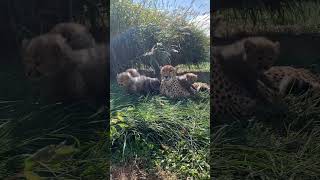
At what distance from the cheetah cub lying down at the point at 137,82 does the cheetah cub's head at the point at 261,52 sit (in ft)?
3.46

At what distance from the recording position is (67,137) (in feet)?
16.5

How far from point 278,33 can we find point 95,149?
230cm

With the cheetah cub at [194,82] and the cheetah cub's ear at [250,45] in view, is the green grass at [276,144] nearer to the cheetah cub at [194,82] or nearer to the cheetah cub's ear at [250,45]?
the cheetah cub at [194,82]

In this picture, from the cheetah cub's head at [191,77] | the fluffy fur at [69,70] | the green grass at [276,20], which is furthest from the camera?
the cheetah cub's head at [191,77]

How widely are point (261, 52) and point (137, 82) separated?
139 centimetres

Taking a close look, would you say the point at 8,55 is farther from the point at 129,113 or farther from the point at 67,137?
the point at 129,113

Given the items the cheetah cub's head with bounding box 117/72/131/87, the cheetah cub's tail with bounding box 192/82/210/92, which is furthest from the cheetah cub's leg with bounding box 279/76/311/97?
the cheetah cub's head with bounding box 117/72/131/87

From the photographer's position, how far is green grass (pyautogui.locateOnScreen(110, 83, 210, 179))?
5.24m

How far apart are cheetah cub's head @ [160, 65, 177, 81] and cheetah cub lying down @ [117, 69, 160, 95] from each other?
89 millimetres

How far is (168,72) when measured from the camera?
528 cm

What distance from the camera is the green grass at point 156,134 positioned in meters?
5.24

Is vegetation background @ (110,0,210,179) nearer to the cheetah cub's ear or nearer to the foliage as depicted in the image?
the foliage

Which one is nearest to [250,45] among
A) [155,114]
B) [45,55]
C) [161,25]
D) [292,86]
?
[292,86]

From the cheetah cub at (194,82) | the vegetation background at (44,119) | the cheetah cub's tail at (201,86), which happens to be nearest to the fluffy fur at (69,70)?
the vegetation background at (44,119)
